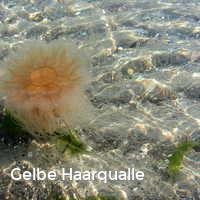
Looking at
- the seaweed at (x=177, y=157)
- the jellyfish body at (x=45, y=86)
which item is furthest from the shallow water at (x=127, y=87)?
the jellyfish body at (x=45, y=86)

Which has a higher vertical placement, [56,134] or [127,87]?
[56,134]

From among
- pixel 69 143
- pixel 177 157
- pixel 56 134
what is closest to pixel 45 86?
pixel 56 134

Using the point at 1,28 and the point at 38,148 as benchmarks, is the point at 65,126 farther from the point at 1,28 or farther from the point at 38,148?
the point at 1,28

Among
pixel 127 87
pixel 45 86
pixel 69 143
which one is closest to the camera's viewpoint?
pixel 45 86

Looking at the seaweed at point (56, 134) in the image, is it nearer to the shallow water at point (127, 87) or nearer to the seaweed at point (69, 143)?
the seaweed at point (69, 143)

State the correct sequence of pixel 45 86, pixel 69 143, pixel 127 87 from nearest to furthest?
pixel 45 86
pixel 69 143
pixel 127 87

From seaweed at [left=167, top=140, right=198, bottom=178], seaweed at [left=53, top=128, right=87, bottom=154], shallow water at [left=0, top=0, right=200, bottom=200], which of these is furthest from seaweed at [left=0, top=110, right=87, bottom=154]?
seaweed at [left=167, top=140, right=198, bottom=178]

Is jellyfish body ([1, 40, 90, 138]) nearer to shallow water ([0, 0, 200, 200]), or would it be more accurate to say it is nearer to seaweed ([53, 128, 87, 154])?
seaweed ([53, 128, 87, 154])

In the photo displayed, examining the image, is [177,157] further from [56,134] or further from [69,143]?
[56,134]
